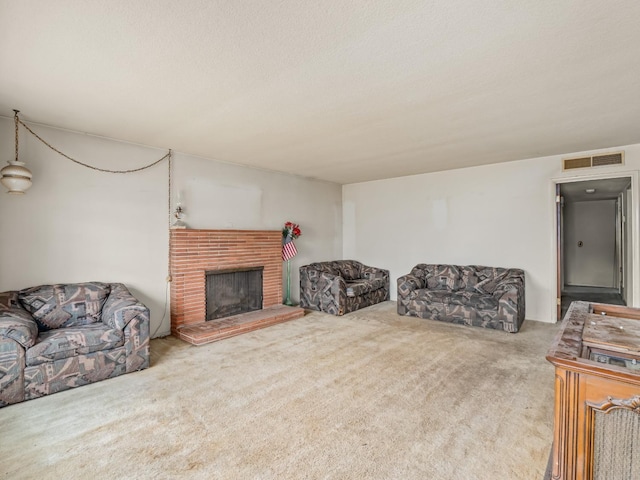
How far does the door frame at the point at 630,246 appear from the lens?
14.3 feet

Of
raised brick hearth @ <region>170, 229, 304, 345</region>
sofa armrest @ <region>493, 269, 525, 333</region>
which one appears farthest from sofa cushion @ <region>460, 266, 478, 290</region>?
raised brick hearth @ <region>170, 229, 304, 345</region>

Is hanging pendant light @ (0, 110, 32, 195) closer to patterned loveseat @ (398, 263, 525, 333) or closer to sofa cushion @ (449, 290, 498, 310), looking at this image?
patterned loveseat @ (398, 263, 525, 333)

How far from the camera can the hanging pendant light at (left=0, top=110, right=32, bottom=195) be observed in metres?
3.08

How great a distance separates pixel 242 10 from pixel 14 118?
308 cm

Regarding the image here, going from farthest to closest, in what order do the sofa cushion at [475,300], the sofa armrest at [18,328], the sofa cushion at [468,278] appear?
the sofa cushion at [468,278] → the sofa cushion at [475,300] → the sofa armrest at [18,328]

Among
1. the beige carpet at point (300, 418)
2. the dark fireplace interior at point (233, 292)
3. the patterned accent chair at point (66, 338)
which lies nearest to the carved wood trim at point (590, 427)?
the beige carpet at point (300, 418)

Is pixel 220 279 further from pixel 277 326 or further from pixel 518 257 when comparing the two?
pixel 518 257

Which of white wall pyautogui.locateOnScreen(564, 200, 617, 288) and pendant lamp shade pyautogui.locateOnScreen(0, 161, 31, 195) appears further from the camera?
white wall pyautogui.locateOnScreen(564, 200, 617, 288)

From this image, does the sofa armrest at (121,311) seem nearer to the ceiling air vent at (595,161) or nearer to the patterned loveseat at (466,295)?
the patterned loveseat at (466,295)

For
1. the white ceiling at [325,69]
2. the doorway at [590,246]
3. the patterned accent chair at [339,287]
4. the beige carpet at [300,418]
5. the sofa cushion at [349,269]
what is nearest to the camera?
the white ceiling at [325,69]

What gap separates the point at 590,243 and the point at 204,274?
9934mm

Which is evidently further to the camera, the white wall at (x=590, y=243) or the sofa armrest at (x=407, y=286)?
the white wall at (x=590, y=243)

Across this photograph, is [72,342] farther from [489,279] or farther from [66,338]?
[489,279]

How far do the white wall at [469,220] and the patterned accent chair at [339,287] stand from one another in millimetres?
391
